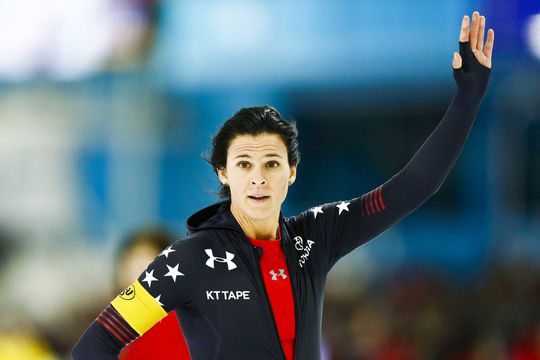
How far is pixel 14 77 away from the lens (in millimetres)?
9625

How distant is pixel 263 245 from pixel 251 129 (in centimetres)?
33

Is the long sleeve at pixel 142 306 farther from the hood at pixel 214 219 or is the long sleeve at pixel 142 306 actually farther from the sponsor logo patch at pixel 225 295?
the hood at pixel 214 219

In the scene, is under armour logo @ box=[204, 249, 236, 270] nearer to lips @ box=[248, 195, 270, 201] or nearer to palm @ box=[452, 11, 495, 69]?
lips @ box=[248, 195, 270, 201]

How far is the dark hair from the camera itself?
2668 millimetres

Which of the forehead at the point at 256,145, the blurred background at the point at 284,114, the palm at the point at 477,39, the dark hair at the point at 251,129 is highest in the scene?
the blurred background at the point at 284,114

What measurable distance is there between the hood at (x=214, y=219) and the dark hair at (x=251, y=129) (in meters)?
0.12

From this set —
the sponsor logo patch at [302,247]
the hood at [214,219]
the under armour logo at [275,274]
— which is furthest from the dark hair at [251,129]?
the under armour logo at [275,274]

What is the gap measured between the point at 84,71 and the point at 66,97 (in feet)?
1.11

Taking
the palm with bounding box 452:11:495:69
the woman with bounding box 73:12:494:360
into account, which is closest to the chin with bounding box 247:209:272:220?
the woman with bounding box 73:12:494:360

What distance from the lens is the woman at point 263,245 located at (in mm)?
2490

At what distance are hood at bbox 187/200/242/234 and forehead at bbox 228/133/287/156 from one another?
0.56 ft

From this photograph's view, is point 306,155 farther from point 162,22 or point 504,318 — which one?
point 504,318

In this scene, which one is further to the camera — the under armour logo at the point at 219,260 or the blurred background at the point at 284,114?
the blurred background at the point at 284,114

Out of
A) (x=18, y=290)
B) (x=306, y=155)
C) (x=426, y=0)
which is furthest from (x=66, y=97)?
(x=426, y=0)
